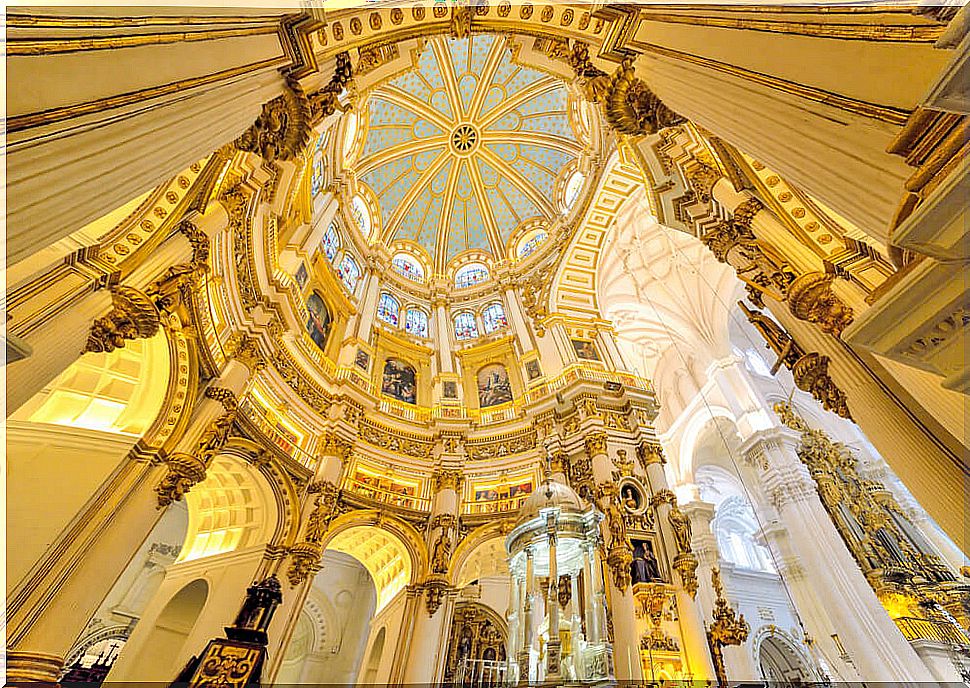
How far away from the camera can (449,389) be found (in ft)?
62.9

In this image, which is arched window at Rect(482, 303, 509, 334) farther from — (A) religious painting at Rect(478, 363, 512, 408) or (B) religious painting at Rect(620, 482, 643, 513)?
(B) religious painting at Rect(620, 482, 643, 513)

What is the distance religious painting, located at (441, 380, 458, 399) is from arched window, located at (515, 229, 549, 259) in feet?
26.8

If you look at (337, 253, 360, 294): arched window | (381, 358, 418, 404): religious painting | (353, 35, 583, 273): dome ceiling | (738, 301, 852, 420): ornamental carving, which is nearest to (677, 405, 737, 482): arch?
(353, 35, 583, 273): dome ceiling

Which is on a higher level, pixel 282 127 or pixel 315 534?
pixel 282 127

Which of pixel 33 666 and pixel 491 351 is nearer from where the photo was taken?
pixel 33 666

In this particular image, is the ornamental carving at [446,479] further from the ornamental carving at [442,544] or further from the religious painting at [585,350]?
the religious painting at [585,350]

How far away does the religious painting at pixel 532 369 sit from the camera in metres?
18.3

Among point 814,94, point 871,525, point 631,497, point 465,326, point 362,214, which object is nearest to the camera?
point 814,94

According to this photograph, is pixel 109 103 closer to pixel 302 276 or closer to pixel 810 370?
pixel 810 370

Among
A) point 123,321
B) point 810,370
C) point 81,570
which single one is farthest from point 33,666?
point 810,370

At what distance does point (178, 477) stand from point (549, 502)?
27.3 ft

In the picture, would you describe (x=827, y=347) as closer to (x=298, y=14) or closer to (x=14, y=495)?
(x=298, y=14)

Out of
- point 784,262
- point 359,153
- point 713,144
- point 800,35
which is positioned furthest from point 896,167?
point 359,153

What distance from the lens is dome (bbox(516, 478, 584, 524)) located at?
9.96 metres
